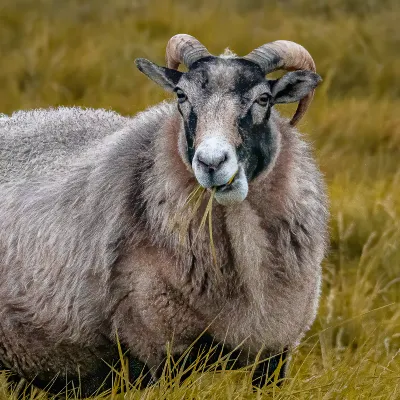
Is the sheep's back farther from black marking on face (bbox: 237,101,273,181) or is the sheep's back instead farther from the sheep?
black marking on face (bbox: 237,101,273,181)

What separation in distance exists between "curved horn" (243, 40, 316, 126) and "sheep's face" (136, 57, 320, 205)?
5 cm

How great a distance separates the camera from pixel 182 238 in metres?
4.39

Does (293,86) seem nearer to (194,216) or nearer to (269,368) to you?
(194,216)

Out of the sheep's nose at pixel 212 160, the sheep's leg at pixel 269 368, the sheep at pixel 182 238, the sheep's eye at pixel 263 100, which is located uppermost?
the sheep's eye at pixel 263 100

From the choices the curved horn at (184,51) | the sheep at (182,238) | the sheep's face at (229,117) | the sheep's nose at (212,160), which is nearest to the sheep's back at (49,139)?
the sheep at (182,238)

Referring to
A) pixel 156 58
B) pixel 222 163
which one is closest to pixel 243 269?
pixel 222 163

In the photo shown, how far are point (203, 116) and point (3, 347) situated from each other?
1.69 m

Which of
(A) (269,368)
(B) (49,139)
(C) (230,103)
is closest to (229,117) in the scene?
(C) (230,103)

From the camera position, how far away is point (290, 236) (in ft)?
14.8

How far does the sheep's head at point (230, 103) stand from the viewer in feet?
13.1

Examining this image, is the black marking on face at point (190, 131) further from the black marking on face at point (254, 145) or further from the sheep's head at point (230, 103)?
the black marking on face at point (254, 145)

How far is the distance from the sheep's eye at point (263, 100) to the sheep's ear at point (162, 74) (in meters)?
0.40

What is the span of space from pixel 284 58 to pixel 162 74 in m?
0.54

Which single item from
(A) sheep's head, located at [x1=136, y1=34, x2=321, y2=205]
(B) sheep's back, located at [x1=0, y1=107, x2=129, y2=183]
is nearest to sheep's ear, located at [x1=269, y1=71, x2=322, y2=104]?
(A) sheep's head, located at [x1=136, y1=34, x2=321, y2=205]
